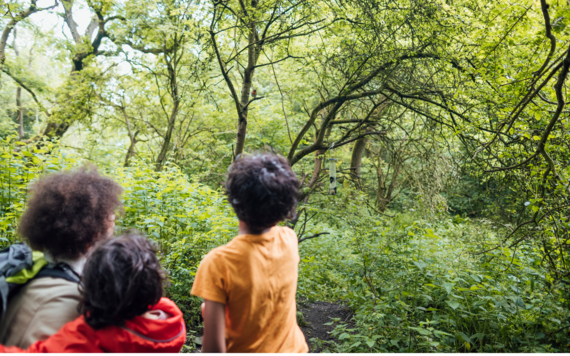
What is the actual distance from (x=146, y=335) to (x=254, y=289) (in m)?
0.38

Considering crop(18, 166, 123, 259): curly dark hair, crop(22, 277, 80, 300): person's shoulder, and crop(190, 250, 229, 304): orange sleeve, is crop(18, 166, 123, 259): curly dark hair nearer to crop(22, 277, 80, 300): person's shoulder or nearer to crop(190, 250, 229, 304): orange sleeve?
crop(22, 277, 80, 300): person's shoulder

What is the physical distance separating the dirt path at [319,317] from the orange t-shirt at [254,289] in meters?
2.63

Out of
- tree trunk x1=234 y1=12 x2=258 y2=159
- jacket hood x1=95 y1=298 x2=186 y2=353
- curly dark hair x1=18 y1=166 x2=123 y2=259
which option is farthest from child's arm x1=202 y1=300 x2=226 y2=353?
tree trunk x1=234 y1=12 x2=258 y2=159

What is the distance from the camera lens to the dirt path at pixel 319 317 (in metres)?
3.98

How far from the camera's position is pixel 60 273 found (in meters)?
1.16

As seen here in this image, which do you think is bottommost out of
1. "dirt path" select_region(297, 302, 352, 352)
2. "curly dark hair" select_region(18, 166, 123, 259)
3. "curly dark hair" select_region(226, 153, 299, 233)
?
"dirt path" select_region(297, 302, 352, 352)

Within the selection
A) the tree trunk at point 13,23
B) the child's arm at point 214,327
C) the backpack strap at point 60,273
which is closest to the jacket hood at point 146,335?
the child's arm at point 214,327

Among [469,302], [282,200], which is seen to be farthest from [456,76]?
[282,200]

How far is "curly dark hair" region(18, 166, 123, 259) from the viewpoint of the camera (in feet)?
3.99

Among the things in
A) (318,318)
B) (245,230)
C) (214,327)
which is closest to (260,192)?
(245,230)

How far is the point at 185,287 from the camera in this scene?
3.42 metres

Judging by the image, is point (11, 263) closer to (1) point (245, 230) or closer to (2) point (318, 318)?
(1) point (245, 230)

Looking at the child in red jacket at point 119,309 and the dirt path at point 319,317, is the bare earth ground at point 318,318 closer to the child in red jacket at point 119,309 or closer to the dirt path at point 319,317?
the dirt path at point 319,317

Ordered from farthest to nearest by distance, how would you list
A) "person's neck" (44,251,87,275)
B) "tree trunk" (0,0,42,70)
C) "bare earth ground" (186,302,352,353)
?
"tree trunk" (0,0,42,70)
"bare earth ground" (186,302,352,353)
"person's neck" (44,251,87,275)
